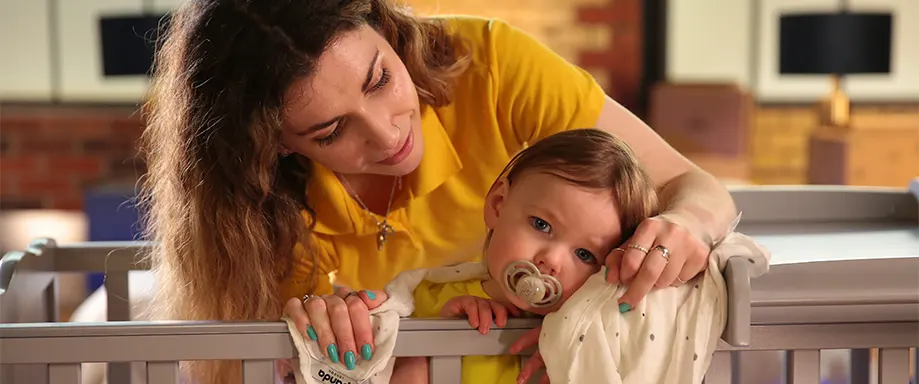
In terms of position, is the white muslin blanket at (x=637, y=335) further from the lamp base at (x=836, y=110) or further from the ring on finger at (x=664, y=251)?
the lamp base at (x=836, y=110)

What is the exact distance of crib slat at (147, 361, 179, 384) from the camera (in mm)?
1036

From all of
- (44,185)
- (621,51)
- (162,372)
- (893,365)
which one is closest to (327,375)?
(162,372)

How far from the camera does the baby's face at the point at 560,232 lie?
3.53 feet

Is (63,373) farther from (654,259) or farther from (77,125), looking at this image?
(77,125)

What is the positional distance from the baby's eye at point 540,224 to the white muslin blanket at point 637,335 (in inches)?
3.1

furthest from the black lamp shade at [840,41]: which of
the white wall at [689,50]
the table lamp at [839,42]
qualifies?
the white wall at [689,50]

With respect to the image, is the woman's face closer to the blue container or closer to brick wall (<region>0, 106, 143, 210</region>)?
the blue container

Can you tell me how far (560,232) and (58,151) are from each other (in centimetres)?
368

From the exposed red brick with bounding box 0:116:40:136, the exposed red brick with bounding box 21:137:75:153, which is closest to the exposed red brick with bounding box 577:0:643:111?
the exposed red brick with bounding box 21:137:75:153

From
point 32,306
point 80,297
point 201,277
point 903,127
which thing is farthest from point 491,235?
point 80,297

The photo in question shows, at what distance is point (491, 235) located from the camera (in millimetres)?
1160

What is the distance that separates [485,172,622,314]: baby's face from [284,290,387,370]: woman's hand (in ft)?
0.52

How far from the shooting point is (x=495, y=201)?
1.17 m

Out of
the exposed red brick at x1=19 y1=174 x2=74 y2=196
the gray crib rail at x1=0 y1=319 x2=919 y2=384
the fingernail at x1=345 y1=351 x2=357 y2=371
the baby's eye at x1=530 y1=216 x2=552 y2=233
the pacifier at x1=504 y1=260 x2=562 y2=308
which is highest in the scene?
the baby's eye at x1=530 y1=216 x2=552 y2=233
